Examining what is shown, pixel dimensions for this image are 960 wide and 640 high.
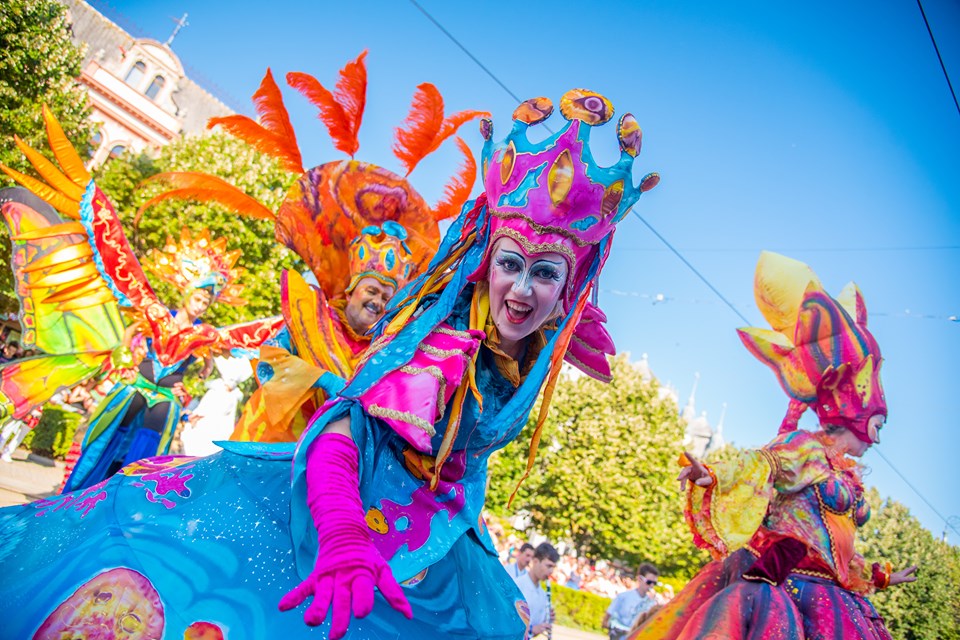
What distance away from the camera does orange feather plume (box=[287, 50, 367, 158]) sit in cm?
387

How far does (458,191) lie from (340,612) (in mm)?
3093

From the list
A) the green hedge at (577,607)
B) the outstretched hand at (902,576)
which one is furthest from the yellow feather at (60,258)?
the green hedge at (577,607)

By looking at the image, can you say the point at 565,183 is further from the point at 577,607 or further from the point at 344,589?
the point at 577,607

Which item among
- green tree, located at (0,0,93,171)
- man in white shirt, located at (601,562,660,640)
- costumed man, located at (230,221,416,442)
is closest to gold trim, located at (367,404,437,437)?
costumed man, located at (230,221,416,442)

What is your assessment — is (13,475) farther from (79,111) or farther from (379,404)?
(379,404)

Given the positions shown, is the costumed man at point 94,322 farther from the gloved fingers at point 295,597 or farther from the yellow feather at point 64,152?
the gloved fingers at point 295,597

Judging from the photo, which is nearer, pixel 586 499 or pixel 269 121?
pixel 269 121

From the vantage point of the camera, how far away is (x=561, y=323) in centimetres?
209

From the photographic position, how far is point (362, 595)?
4.22 feet

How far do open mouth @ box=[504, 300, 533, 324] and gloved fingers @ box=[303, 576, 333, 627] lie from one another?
903 mm

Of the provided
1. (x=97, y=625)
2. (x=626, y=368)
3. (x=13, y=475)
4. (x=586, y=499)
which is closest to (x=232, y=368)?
(x=13, y=475)

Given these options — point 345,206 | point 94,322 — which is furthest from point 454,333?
point 94,322

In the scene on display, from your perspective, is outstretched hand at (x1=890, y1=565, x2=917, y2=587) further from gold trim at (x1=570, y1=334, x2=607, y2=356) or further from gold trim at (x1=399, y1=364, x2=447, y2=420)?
gold trim at (x1=399, y1=364, x2=447, y2=420)

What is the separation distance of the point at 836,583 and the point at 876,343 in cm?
161
